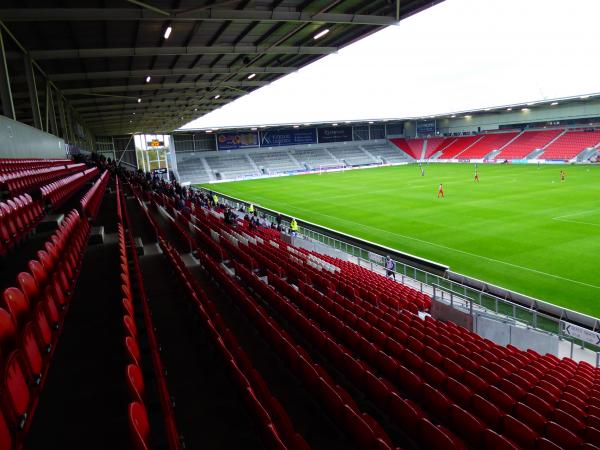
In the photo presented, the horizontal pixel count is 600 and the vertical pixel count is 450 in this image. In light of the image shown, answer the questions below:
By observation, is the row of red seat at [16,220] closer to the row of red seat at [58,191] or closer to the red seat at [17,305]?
the row of red seat at [58,191]

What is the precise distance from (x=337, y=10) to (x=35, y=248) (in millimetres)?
11370

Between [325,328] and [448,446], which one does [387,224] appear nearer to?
[325,328]

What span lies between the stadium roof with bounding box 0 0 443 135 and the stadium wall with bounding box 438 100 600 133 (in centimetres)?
4593

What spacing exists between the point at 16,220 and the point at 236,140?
6079 cm

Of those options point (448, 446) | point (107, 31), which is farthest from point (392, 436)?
point (107, 31)

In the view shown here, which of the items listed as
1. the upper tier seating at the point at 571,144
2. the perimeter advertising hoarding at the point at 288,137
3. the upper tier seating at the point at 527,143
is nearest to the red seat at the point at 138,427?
the upper tier seating at the point at 571,144

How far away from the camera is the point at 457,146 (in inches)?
2505

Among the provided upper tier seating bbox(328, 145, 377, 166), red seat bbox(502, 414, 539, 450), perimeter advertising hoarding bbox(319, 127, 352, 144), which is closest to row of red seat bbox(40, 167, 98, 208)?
red seat bbox(502, 414, 539, 450)

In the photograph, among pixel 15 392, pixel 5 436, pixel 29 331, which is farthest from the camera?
pixel 29 331

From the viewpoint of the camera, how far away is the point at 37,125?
15703mm

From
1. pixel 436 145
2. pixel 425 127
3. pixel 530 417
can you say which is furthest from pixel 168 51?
pixel 425 127

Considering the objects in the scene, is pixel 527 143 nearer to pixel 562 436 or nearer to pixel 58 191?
pixel 58 191

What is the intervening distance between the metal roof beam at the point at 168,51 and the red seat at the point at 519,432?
15.5 m

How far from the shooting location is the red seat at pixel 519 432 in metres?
3.74
